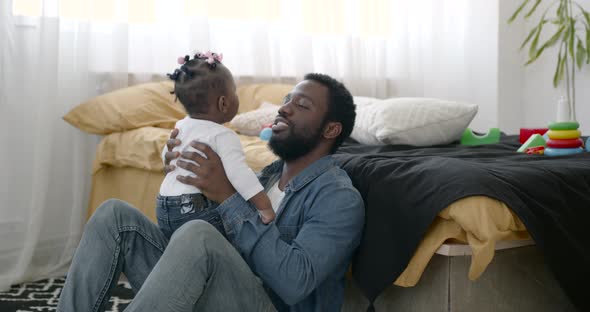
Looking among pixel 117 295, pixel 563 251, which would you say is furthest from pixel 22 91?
pixel 563 251

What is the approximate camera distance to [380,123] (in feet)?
7.07

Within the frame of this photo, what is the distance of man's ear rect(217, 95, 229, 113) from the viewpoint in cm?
159

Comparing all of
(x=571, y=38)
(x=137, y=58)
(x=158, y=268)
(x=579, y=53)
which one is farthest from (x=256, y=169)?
(x=579, y=53)

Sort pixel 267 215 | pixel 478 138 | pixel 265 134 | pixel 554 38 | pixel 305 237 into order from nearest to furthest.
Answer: pixel 305 237 < pixel 267 215 < pixel 478 138 < pixel 265 134 < pixel 554 38

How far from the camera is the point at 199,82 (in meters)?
1.57

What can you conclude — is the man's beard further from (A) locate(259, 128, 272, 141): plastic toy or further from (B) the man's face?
(A) locate(259, 128, 272, 141): plastic toy

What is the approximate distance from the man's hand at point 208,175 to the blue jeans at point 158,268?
16cm

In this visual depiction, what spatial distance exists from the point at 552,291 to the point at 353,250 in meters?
0.46

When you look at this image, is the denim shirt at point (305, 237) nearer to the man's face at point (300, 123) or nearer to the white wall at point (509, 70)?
the man's face at point (300, 123)

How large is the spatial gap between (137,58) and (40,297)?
4.12 ft

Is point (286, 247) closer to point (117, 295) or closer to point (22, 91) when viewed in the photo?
point (117, 295)

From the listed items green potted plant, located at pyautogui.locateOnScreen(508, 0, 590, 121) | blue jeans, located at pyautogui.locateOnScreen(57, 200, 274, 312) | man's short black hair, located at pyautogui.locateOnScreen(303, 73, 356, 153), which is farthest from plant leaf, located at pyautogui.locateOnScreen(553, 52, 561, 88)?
blue jeans, located at pyautogui.locateOnScreen(57, 200, 274, 312)

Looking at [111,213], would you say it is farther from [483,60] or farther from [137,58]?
[483,60]

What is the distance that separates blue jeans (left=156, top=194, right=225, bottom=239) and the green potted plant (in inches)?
107
